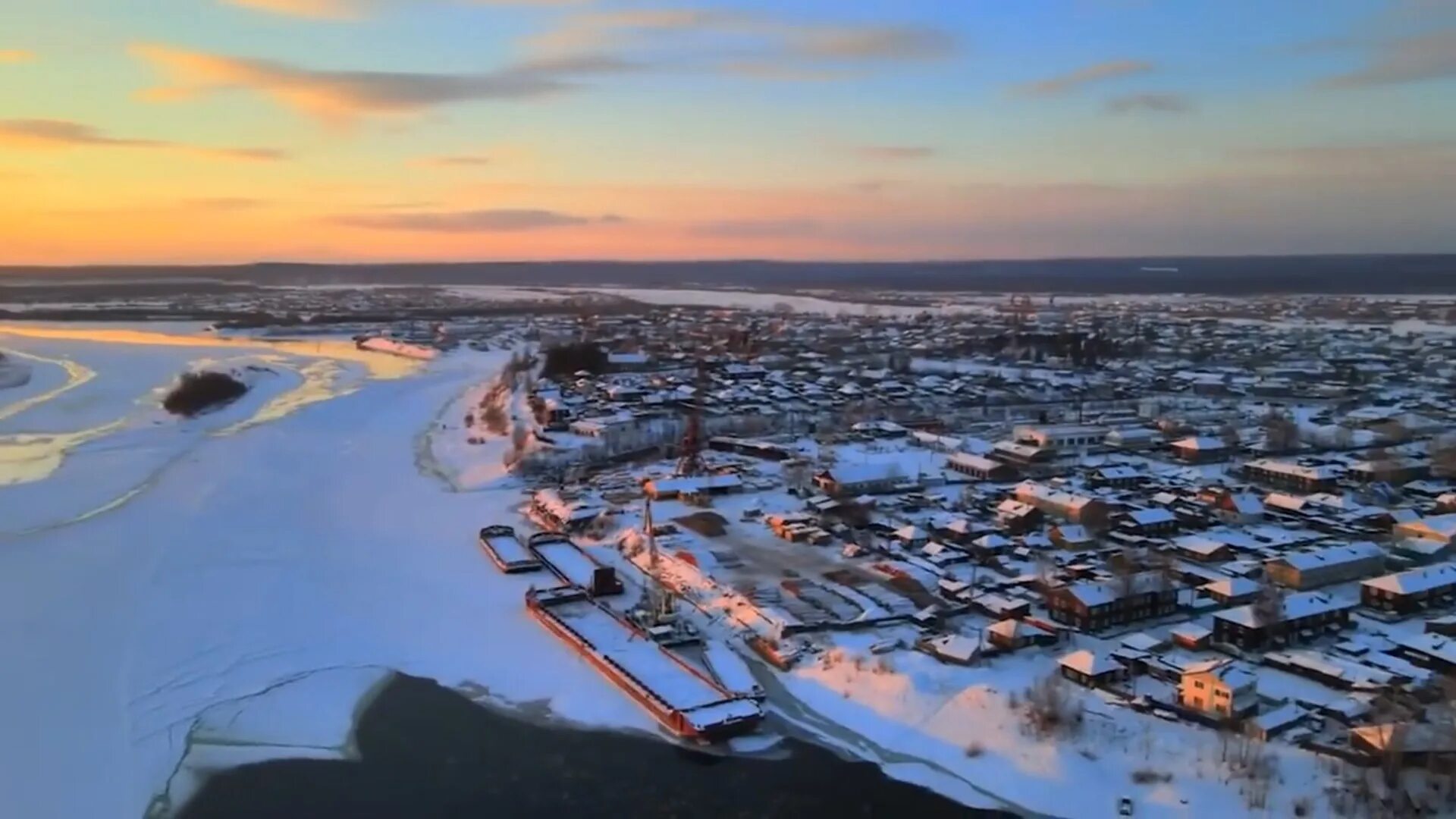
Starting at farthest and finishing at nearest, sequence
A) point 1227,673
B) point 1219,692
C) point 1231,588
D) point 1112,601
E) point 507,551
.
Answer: point 507,551
point 1231,588
point 1112,601
point 1227,673
point 1219,692

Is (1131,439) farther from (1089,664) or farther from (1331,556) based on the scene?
(1089,664)

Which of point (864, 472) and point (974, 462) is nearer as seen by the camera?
point (864, 472)

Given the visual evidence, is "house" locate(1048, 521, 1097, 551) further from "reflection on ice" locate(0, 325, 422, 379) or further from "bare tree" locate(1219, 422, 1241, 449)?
"reflection on ice" locate(0, 325, 422, 379)

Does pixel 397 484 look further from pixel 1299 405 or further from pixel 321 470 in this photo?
pixel 1299 405

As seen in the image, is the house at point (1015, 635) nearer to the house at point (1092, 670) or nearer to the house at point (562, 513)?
the house at point (1092, 670)

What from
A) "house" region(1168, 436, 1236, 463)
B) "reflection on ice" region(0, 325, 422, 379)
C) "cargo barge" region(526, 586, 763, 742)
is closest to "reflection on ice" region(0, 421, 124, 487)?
"cargo barge" region(526, 586, 763, 742)

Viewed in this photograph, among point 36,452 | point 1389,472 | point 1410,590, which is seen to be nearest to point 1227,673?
point 1410,590

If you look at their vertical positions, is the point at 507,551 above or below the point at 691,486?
below
